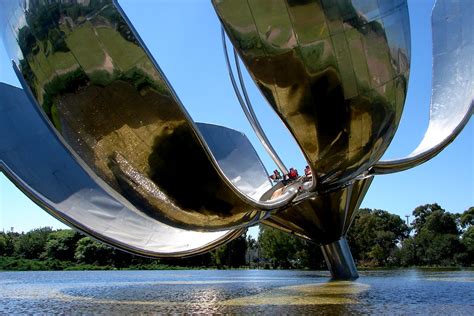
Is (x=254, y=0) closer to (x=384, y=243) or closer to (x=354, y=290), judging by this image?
(x=354, y=290)

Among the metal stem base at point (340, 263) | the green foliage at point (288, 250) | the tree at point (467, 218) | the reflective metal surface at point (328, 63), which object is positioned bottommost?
the metal stem base at point (340, 263)

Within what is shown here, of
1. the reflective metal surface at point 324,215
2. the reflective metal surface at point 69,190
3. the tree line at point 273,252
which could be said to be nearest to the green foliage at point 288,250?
the tree line at point 273,252

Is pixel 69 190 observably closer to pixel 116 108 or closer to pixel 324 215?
pixel 116 108

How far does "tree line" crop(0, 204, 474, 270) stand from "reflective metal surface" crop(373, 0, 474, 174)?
2796cm

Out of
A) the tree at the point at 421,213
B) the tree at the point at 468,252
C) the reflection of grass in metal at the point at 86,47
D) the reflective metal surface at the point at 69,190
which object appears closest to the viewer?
the reflection of grass in metal at the point at 86,47

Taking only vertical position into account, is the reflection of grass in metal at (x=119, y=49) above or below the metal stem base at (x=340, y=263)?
above

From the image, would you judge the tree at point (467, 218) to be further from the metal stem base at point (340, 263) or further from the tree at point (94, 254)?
the metal stem base at point (340, 263)

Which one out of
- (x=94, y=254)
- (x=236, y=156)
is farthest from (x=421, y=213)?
(x=236, y=156)

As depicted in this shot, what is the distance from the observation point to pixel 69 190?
1074 centimetres

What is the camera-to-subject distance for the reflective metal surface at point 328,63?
6082 millimetres

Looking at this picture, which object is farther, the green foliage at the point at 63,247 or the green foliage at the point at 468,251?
the green foliage at the point at 63,247

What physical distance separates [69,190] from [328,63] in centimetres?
646

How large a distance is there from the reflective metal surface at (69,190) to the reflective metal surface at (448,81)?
13.1 feet

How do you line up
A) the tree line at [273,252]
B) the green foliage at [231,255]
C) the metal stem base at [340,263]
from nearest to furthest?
the metal stem base at [340,263], the tree line at [273,252], the green foliage at [231,255]
